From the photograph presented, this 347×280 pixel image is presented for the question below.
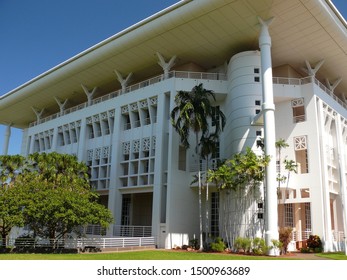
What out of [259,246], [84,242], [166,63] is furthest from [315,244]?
[166,63]

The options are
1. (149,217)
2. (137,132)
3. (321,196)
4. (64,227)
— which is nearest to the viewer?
(64,227)

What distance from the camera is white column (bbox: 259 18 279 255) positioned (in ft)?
76.6

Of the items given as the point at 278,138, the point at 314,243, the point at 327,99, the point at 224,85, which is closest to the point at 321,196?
the point at 314,243

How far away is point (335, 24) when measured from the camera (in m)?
27.5

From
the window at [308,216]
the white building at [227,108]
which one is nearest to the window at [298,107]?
the white building at [227,108]

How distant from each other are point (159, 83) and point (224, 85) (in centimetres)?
580

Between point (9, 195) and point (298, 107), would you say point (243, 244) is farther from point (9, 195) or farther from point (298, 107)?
point (9, 195)

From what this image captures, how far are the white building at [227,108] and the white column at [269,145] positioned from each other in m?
0.07

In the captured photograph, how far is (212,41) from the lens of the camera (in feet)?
100

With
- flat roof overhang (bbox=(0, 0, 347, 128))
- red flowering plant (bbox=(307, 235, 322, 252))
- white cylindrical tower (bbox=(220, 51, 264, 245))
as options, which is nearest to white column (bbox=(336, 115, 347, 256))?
red flowering plant (bbox=(307, 235, 322, 252))

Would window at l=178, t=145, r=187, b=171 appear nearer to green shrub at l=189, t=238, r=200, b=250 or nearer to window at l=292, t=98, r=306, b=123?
green shrub at l=189, t=238, r=200, b=250

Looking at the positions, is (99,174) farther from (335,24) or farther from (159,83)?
(335,24)

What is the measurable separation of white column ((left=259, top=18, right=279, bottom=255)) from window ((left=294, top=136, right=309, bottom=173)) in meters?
5.94

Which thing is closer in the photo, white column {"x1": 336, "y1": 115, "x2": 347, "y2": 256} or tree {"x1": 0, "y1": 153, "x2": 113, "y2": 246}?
tree {"x1": 0, "y1": 153, "x2": 113, "y2": 246}
